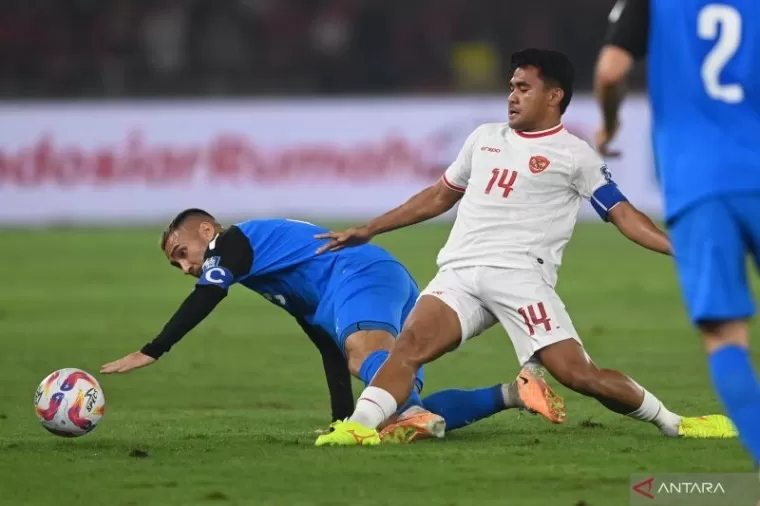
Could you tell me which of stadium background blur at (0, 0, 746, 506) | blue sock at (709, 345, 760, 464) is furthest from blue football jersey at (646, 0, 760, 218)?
stadium background blur at (0, 0, 746, 506)

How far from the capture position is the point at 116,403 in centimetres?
880

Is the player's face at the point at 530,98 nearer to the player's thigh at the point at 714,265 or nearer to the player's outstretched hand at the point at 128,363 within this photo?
the player's outstretched hand at the point at 128,363

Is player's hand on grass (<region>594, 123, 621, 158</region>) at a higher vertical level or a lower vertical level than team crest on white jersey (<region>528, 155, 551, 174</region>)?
higher

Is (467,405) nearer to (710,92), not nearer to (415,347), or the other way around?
(415,347)

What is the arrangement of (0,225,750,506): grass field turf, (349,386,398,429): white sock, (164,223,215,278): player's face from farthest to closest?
(164,223,215,278): player's face, (349,386,398,429): white sock, (0,225,750,506): grass field turf

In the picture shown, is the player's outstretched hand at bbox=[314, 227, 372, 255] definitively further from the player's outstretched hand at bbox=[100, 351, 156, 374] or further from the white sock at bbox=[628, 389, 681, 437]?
the white sock at bbox=[628, 389, 681, 437]

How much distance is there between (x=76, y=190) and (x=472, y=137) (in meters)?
16.5

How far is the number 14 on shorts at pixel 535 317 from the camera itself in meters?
6.73

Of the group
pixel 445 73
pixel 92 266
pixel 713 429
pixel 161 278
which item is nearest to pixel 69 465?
pixel 713 429

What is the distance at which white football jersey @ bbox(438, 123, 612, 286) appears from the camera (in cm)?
685

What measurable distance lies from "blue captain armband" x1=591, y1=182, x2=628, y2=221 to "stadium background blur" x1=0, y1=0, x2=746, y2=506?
159 cm

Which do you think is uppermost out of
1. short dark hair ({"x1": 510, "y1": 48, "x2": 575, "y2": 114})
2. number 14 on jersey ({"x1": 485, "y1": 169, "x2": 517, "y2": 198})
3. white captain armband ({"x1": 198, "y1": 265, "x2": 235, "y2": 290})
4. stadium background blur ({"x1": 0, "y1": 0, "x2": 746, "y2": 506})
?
short dark hair ({"x1": 510, "y1": 48, "x2": 575, "y2": 114})

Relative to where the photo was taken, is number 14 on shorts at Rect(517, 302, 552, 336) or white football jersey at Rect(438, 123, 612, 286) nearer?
number 14 on shorts at Rect(517, 302, 552, 336)

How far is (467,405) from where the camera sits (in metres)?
7.25
